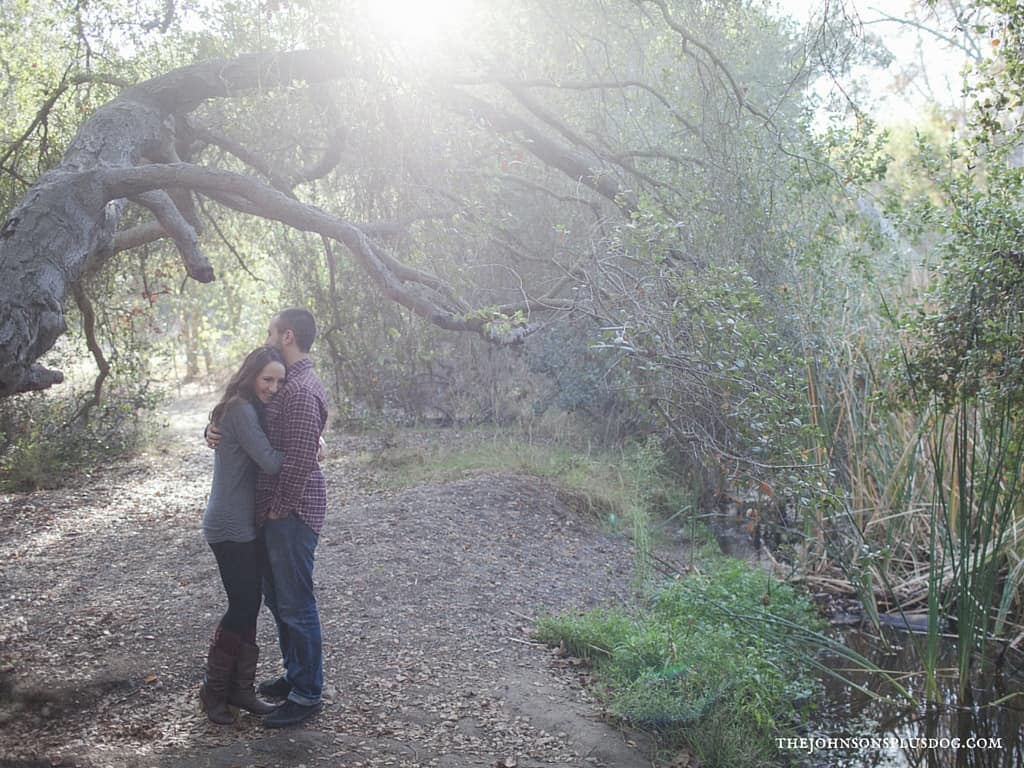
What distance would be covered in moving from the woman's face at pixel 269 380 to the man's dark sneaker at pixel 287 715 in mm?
1323

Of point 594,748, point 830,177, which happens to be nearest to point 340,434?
point 830,177

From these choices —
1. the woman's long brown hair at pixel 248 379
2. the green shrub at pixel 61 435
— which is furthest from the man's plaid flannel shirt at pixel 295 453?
the green shrub at pixel 61 435

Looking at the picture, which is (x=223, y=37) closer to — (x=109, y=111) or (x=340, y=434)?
(x=109, y=111)

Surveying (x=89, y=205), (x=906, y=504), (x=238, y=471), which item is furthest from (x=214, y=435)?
(x=906, y=504)

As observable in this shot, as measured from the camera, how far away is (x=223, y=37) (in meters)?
8.24

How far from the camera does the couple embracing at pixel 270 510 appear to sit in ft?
12.6

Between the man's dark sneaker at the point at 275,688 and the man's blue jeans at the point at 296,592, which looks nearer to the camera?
the man's blue jeans at the point at 296,592

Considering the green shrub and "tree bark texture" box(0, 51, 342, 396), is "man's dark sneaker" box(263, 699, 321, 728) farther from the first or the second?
the green shrub

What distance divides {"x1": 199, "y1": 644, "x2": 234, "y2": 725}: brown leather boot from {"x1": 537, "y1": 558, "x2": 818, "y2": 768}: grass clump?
1816 millimetres

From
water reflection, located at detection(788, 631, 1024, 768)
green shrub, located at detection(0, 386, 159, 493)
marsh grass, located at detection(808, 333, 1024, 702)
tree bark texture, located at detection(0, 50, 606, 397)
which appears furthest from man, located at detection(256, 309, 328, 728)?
green shrub, located at detection(0, 386, 159, 493)

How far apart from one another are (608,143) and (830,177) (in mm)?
2095

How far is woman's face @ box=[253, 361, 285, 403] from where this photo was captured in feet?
12.7

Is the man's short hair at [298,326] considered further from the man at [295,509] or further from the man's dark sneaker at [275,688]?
the man's dark sneaker at [275,688]

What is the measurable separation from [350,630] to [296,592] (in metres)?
1.58
